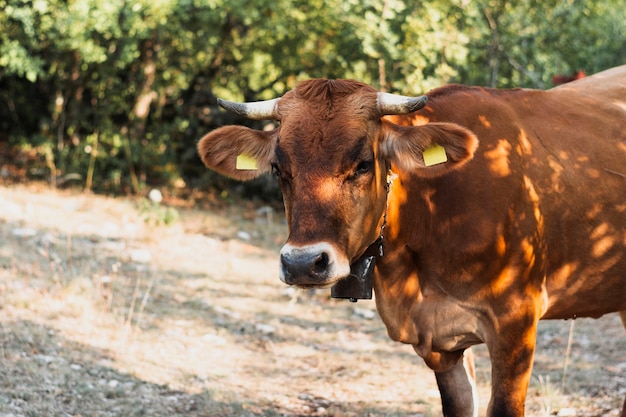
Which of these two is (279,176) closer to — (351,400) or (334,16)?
(351,400)

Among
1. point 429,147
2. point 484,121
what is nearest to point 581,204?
point 484,121

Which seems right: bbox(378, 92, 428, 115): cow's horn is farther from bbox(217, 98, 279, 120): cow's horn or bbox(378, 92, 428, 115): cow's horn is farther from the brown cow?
bbox(217, 98, 279, 120): cow's horn

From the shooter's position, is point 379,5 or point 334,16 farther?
point 334,16

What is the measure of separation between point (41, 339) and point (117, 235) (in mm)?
3504

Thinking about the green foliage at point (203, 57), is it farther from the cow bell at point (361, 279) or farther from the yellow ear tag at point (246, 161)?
the cow bell at point (361, 279)

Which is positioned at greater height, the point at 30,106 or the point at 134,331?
the point at 134,331

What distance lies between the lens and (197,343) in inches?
271

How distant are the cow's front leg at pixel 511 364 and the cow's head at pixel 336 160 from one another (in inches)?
32.8

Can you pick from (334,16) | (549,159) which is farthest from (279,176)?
(334,16)

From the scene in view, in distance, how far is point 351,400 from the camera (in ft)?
19.4

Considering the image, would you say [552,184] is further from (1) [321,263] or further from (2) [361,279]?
(1) [321,263]

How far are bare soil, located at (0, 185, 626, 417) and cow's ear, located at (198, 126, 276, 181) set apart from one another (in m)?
1.90

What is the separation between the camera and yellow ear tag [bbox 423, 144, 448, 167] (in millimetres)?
3949

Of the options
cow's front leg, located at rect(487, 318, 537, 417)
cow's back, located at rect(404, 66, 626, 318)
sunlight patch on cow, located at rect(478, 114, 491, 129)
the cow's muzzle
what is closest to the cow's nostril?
the cow's muzzle
